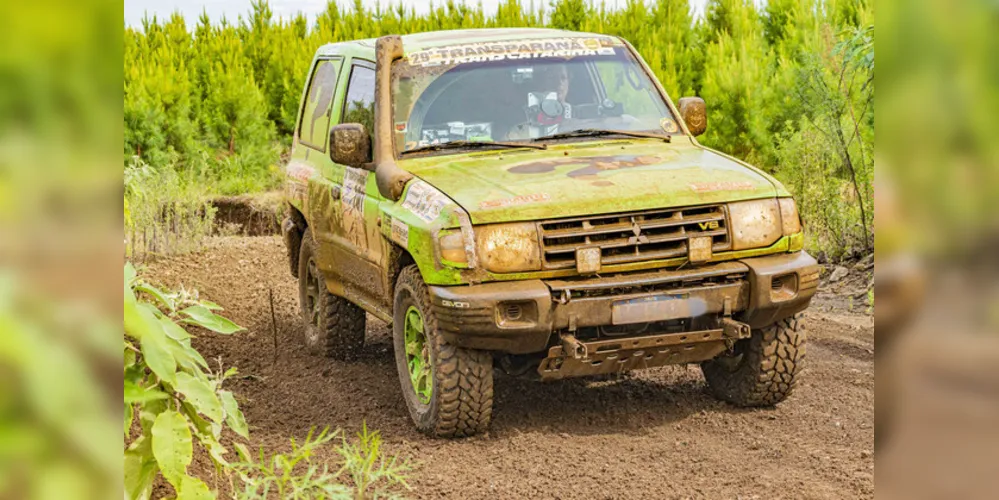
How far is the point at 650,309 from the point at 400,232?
4.51 feet

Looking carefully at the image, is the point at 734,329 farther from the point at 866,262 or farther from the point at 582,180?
the point at 866,262

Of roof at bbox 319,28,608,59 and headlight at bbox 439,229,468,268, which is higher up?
roof at bbox 319,28,608,59

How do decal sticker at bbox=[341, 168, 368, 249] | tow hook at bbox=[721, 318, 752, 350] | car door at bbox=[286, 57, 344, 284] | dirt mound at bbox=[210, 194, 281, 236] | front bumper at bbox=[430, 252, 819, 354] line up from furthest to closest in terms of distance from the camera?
dirt mound at bbox=[210, 194, 281, 236] → car door at bbox=[286, 57, 344, 284] → decal sticker at bbox=[341, 168, 368, 249] → tow hook at bbox=[721, 318, 752, 350] → front bumper at bbox=[430, 252, 819, 354]

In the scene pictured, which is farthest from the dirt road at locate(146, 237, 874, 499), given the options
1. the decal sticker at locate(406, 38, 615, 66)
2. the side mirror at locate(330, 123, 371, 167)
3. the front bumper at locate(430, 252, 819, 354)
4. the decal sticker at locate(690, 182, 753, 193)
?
the decal sticker at locate(406, 38, 615, 66)

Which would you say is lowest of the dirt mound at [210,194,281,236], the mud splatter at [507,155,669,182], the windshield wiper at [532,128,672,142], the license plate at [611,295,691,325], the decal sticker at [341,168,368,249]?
the dirt mound at [210,194,281,236]

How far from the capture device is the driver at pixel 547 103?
7.19m

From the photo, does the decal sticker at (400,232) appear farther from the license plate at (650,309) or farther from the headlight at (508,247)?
the license plate at (650,309)

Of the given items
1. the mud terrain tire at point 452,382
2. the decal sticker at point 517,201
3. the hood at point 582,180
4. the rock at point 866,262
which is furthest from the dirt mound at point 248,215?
the decal sticker at point 517,201

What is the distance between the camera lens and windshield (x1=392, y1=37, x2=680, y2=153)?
711 centimetres

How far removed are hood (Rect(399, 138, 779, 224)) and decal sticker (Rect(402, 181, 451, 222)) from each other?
0.18 feet

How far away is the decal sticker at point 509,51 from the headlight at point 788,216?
1.77 m

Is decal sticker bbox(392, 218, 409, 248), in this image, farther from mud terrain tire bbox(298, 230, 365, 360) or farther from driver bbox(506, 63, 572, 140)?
mud terrain tire bbox(298, 230, 365, 360)
